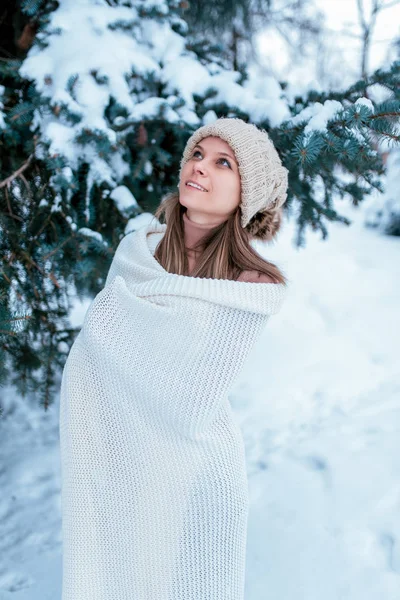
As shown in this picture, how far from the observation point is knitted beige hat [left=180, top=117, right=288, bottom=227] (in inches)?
57.4

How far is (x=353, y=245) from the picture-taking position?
602cm

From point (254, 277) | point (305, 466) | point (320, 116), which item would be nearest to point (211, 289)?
point (254, 277)

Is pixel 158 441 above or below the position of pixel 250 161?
below

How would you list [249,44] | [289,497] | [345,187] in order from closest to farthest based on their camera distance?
1. [345,187]
2. [289,497]
3. [249,44]

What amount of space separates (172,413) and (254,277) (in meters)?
0.43

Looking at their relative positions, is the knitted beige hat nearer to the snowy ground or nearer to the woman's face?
the woman's face

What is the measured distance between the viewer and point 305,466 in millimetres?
2645

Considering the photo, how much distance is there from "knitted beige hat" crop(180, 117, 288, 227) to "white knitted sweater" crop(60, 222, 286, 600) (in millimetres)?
288

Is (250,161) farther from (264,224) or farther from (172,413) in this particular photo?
(172,413)

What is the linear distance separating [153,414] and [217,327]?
0.28 m

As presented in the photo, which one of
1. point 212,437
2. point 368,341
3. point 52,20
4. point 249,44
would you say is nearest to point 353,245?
point 368,341

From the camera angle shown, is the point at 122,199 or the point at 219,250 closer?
the point at 219,250

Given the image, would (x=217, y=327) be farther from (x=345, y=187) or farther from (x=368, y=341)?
(x=368, y=341)

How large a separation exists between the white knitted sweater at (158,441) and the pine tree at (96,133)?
1.72ft
